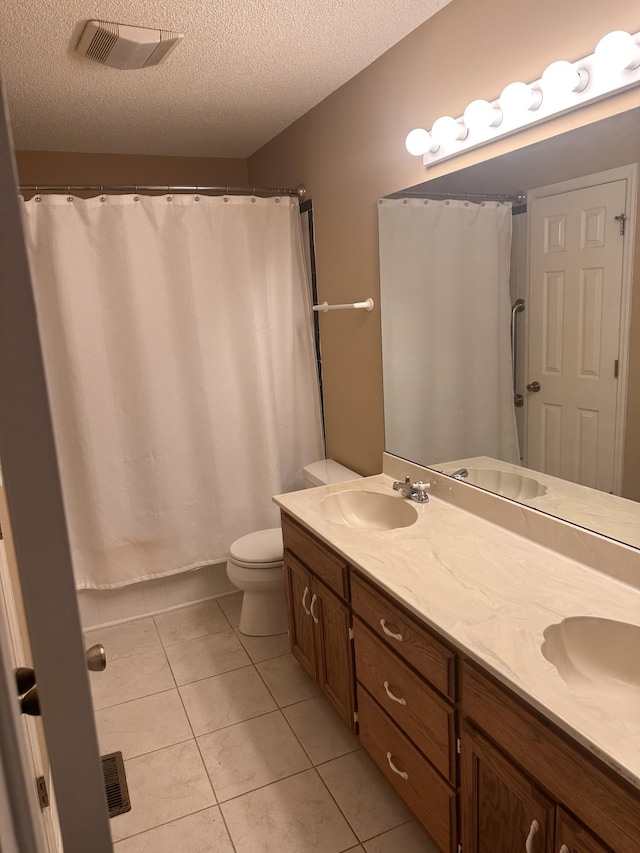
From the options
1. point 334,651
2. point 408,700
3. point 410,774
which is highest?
point 408,700

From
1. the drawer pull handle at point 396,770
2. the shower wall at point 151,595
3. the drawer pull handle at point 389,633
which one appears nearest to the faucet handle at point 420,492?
the drawer pull handle at point 389,633

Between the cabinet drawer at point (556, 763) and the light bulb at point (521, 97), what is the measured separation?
146cm

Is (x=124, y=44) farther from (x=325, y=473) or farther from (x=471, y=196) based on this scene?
(x=325, y=473)

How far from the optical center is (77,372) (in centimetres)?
281

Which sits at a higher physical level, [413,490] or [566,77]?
[566,77]

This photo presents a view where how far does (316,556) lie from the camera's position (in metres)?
2.15

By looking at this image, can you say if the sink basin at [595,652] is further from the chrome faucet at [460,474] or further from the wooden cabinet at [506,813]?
the chrome faucet at [460,474]

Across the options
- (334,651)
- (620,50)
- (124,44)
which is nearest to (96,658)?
(334,651)

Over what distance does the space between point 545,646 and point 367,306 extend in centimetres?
165

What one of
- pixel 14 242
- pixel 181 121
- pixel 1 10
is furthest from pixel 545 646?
pixel 181 121

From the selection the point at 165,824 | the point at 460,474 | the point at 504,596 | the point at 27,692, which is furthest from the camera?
the point at 460,474

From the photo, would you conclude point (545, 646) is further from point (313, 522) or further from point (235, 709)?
point (235, 709)

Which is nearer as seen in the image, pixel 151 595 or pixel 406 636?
pixel 406 636

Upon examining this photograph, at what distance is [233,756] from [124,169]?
3.00 meters
